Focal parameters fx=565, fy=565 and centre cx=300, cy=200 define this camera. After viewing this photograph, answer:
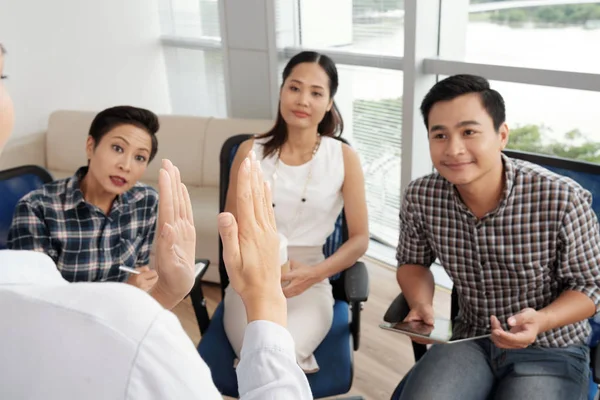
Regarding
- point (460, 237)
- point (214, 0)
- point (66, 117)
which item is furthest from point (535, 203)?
point (66, 117)

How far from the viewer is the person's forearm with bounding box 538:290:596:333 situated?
1.55 m

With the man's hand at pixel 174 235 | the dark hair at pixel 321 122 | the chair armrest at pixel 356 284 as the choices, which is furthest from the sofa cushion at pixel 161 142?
the man's hand at pixel 174 235

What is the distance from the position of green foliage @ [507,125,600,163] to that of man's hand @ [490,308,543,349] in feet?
4.05

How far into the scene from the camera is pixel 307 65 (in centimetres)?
219

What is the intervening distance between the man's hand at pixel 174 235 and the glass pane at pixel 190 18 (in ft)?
10.9

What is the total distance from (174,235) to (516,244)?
1086 millimetres

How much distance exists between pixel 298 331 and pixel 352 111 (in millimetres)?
1958

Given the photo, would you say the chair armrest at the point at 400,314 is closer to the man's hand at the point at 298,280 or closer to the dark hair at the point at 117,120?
the man's hand at the point at 298,280

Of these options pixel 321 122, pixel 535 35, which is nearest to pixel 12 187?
pixel 321 122

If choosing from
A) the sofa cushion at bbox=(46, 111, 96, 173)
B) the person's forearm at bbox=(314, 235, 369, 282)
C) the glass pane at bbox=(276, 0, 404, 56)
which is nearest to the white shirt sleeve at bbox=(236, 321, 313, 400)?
the person's forearm at bbox=(314, 235, 369, 282)

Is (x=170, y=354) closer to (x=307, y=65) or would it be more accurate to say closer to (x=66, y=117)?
(x=307, y=65)

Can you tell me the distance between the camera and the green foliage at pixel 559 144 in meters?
2.59

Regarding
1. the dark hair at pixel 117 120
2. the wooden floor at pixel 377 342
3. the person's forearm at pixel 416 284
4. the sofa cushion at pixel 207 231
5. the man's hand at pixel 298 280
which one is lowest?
the wooden floor at pixel 377 342

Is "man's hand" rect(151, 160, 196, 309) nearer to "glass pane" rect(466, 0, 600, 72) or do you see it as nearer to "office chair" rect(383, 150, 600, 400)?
"office chair" rect(383, 150, 600, 400)
